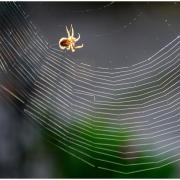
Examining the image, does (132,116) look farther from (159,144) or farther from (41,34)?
(41,34)

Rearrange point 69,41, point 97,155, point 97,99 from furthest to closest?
1. point 97,99
2. point 69,41
3. point 97,155

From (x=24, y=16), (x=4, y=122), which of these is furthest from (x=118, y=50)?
(x=4, y=122)

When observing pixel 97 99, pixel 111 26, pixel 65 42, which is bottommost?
pixel 97 99

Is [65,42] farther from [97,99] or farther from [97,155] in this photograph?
[97,155]

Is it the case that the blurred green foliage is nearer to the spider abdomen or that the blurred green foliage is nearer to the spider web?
the spider web

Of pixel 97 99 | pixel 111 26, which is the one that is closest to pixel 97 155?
pixel 97 99

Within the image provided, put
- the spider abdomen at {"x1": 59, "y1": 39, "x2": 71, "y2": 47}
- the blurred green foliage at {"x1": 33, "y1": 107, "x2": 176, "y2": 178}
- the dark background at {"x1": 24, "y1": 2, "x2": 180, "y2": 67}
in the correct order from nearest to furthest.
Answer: the blurred green foliage at {"x1": 33, "y1": 107, "x2": 176, "y2": 178} < the spider abdomen at {"x1": 59, "y1": 39, "x2": 71, "y2": 47} < the dark background at {"x1": 24, "y1": 2, "x2": 180, "y2": 67}

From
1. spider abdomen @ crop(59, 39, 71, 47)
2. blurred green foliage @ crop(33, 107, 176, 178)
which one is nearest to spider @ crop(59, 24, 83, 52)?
spider abdomen @ crop(59, 39, 71, 47)

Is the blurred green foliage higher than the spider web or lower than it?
lower
